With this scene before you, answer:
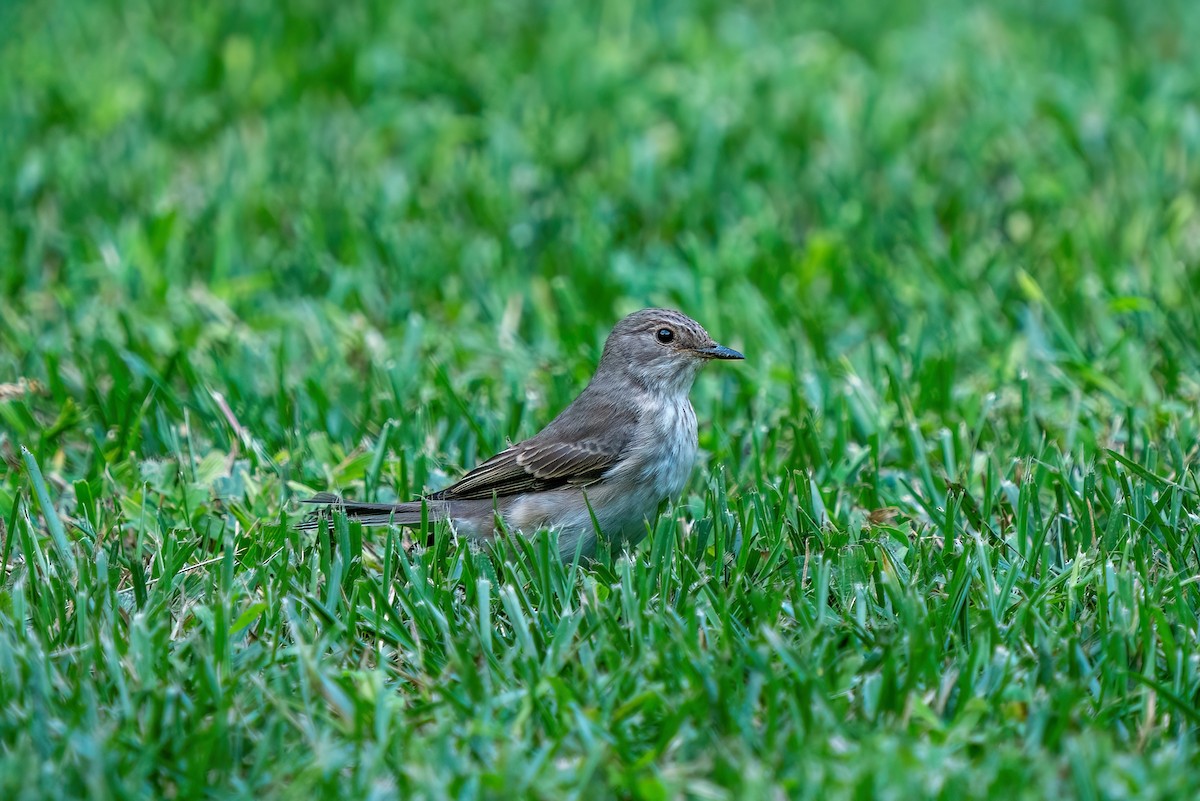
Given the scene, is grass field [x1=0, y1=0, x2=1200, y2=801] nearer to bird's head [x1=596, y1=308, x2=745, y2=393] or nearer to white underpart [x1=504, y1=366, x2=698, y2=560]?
white underpart [x1=504, y1=366, x2=698, y2=560]

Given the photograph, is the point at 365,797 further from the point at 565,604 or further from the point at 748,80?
the point at 748,80

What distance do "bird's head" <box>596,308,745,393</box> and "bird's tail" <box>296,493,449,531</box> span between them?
0.87 meters

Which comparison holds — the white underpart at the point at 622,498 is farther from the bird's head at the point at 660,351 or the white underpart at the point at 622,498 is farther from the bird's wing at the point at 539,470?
the bird's head at the point at 660,351

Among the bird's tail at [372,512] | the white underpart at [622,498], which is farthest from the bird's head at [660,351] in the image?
the bird's tail at [372,512]

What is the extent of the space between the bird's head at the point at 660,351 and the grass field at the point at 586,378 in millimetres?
381

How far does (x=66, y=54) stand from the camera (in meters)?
9.33

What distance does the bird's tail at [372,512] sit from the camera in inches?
187

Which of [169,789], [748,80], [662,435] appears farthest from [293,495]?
[748,80]

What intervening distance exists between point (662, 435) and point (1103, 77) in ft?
18.0

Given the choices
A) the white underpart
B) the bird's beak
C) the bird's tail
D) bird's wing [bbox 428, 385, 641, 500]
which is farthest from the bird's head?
the bird's tail

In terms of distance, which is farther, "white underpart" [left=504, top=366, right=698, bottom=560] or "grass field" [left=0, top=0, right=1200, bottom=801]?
"white underpart" [left=504, top=366, right=698, bottom=560]

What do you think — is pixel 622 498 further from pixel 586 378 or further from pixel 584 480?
pixel 586 378

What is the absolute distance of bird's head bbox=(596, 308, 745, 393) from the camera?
17.3ft

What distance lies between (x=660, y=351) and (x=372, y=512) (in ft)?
3.90
